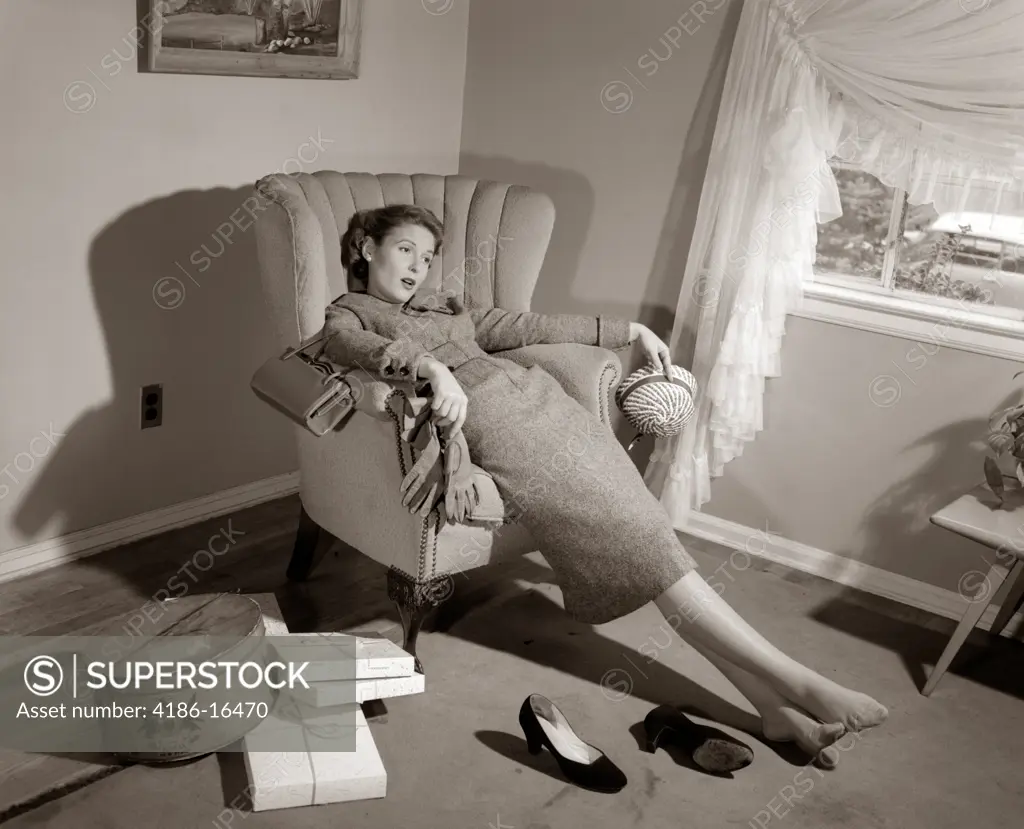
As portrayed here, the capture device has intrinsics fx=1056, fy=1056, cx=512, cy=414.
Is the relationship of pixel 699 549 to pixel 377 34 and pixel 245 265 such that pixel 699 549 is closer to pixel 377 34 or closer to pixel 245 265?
pixel 245 265

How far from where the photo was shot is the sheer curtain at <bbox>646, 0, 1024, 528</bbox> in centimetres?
270

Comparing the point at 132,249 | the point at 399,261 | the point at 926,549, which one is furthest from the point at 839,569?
the point at 132,249

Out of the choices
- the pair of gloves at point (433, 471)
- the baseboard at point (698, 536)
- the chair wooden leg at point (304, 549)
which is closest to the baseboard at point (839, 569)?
the baseboard at point (698, 536)

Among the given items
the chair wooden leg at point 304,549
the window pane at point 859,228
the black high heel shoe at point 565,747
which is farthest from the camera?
the window pane at point 859,228

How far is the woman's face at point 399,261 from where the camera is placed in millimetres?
2566

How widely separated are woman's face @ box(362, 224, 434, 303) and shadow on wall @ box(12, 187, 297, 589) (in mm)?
390

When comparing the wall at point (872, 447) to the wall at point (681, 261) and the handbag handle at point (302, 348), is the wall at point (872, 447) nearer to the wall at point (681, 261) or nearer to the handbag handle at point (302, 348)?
the wall at point (681, 261)

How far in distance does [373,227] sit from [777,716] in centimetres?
146

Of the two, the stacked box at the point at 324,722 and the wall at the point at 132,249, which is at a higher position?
the wall at the point at 132,249

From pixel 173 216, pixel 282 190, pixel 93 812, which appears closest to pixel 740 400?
pixel 282 190

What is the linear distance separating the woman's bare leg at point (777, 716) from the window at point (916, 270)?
1227mm

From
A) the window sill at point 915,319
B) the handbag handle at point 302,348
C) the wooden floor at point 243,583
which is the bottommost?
the wooden floor at point 243,583

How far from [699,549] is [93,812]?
197cm

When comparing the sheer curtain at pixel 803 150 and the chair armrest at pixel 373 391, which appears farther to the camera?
the sheer curtain at pixel 803 150
